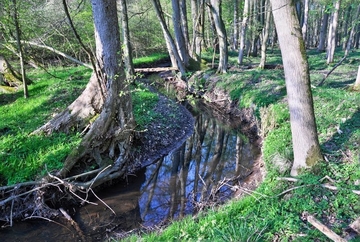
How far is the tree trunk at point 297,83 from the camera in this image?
13.3ft

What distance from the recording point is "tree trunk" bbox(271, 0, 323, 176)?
159 inches

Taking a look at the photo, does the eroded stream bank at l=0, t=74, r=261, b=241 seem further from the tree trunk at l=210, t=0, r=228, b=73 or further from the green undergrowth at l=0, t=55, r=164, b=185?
the tree trunk at l=210, t=0, r=228, b=73

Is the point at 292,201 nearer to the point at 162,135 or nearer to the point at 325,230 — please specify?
the point at 325,230

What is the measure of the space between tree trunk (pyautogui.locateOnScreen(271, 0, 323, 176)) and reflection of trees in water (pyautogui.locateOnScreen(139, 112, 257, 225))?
1.83 metres

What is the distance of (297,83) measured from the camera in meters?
4.29

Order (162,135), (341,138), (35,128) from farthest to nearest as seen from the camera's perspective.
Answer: (162,135) < (35,128) < (341,138)

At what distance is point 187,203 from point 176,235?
1.89m

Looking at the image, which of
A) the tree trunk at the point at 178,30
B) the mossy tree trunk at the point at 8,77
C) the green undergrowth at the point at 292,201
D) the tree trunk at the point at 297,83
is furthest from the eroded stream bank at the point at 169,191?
the tree trunk at the point at 178,30

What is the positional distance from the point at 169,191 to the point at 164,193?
0.43 feet

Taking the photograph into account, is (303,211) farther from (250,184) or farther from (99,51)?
(99,51)

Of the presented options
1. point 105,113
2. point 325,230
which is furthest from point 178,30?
point 325,230

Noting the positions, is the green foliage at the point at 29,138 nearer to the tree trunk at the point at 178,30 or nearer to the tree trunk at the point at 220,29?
the tree trunk at the point at 178,30

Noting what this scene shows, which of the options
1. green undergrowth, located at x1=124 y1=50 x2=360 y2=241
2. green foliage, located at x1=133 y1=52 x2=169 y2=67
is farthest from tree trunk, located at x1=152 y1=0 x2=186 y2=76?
green foliage, located at x1=133 y1=52 x2=169 y2=67

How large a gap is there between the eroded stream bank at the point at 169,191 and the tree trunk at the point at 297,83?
132 cm
